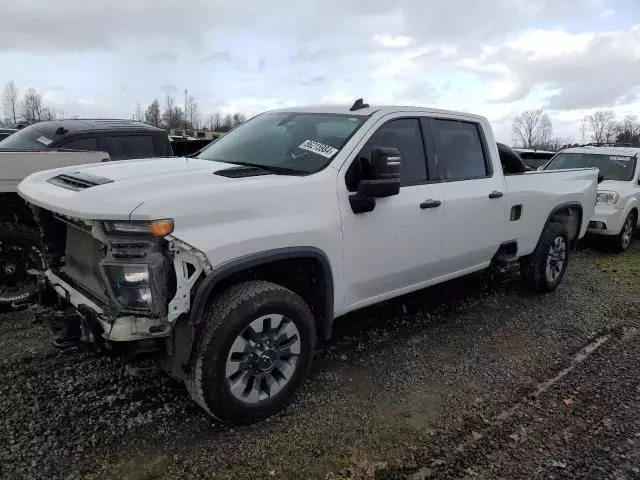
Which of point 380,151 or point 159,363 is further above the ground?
point 380,151

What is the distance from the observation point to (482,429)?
340 cm

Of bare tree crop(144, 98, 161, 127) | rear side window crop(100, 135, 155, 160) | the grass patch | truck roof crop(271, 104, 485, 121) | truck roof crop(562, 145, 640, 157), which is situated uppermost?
bare tree crop(144, 98, 161, 127)

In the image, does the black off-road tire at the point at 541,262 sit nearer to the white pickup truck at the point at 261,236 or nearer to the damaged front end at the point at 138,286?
the white pickup truck at the point at 261,236

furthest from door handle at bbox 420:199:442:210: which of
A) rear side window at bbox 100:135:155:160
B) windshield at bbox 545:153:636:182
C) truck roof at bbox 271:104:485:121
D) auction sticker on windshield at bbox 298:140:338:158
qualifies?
windshield at bbox 545:153:636:182

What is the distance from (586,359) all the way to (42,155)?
4973 millimetres

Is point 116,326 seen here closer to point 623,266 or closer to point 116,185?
point 116,185

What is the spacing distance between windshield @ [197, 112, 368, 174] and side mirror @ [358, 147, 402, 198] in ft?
1.07

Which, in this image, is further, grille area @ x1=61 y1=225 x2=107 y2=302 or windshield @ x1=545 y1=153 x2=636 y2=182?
windshield @ x1=545 y1=153 x2=636 y2=182

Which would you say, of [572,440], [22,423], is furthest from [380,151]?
[22,423]

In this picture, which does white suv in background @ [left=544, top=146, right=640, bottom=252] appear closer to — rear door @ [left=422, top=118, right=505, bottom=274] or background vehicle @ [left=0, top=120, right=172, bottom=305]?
rear door @ [left=422, top=118, right=505, bottom=274]

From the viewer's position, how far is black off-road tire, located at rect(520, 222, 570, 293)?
5883mm

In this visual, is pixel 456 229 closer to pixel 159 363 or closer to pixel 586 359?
pixel 586 359

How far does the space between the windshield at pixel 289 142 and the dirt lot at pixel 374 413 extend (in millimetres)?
1581

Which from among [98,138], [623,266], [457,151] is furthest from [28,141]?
[623,266]
